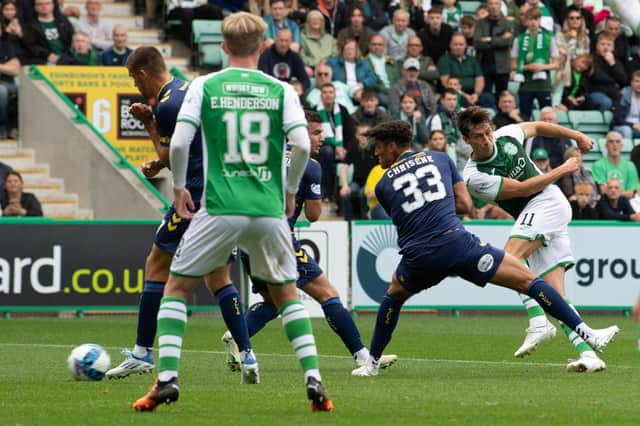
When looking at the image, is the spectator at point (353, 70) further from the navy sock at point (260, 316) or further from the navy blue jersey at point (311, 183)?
the navy blue jersey at point (311, 183)

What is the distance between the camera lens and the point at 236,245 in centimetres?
866

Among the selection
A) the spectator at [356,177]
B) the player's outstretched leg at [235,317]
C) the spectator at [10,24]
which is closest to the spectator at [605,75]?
the spectator at [356,177]

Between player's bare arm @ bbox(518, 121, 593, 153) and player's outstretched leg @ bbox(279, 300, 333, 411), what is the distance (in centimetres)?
460

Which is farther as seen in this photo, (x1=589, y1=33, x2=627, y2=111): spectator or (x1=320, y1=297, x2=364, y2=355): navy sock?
(x1=589, y1=33, x2=627, y2=111): spectator

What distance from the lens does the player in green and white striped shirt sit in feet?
28.0

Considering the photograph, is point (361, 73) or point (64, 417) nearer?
point (64, 417)

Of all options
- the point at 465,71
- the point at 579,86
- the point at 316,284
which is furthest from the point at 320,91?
the point at 316,284

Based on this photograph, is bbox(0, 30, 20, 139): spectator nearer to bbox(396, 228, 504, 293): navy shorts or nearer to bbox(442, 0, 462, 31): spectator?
bbox(442, 0, 462, 31): spectator

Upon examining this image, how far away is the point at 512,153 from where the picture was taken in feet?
42.1

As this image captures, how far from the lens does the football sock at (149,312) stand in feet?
35.8

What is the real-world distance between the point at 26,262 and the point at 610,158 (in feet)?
32.1

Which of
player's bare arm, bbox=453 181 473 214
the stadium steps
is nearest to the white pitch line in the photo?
player's bare arm, bbox=453 181 473 214

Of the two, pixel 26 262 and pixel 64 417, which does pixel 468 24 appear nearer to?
pixel 26 262

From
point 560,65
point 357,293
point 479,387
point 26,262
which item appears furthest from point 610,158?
point 479,387
